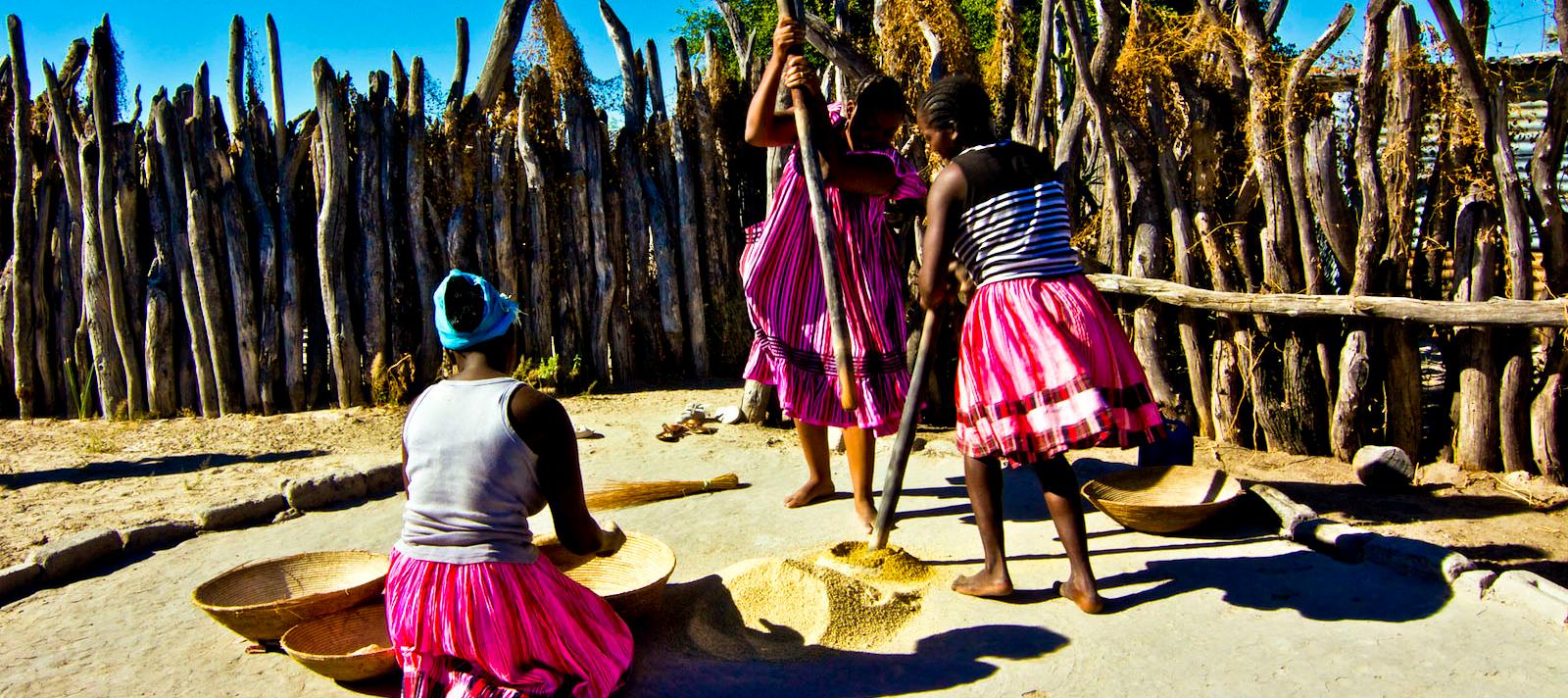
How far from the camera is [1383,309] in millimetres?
4812

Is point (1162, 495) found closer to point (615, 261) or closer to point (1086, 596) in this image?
point (1086, 596)

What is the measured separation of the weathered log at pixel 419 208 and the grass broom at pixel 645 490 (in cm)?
302

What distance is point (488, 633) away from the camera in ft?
8.29

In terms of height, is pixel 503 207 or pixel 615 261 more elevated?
pixel 503 207

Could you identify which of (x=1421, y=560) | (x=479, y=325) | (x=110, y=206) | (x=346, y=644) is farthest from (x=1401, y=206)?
(x=110, y=206)

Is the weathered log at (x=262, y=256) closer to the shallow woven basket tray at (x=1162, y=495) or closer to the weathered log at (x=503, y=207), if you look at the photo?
the weathered log at (x=503, y=207)

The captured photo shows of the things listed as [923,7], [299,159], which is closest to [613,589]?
[923,7]

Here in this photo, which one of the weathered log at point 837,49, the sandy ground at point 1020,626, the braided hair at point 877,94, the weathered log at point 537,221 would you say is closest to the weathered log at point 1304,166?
the sandy ground at point 1020,626

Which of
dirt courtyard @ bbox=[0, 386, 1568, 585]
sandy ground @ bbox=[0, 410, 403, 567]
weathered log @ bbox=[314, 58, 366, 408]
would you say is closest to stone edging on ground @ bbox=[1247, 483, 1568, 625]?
dirt courtyard @ bbox=[0, 386, 1568, 585]

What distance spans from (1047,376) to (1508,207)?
2.84 meters

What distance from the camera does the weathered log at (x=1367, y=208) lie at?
192 inches

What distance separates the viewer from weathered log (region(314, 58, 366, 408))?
721cm

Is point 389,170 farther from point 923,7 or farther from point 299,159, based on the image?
point 923,7

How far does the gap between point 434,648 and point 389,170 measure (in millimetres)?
5520
